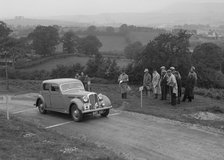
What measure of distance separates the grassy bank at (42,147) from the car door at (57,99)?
3.53m

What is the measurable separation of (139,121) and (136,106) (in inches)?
150

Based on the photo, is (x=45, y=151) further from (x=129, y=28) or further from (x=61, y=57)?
(x=129, y=28)

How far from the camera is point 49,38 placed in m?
75.1

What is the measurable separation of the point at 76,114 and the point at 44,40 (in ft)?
196

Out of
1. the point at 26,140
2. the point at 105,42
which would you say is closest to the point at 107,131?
the point at 26,140

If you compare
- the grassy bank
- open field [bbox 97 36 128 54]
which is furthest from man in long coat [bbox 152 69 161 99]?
open field [bbox 97 36 128 54]

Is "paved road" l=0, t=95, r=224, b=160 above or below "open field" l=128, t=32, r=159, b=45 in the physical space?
below

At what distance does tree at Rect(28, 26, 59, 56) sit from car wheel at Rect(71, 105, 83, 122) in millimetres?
57364

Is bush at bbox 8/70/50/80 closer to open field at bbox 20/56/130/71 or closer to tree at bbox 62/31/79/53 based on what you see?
open field at bbox 20/56/130/71

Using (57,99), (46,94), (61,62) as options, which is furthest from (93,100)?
(61,62)

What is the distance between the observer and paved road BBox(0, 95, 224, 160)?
1042cm

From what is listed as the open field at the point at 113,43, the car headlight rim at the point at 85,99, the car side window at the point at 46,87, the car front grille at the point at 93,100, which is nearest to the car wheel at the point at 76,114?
the car headlight rim at the point at 85,99

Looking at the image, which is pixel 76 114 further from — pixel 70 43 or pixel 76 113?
pixel 70 43

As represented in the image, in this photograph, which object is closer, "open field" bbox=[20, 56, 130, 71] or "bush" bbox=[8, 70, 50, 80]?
"bush" bbox=[8, 70, 50, 80]
